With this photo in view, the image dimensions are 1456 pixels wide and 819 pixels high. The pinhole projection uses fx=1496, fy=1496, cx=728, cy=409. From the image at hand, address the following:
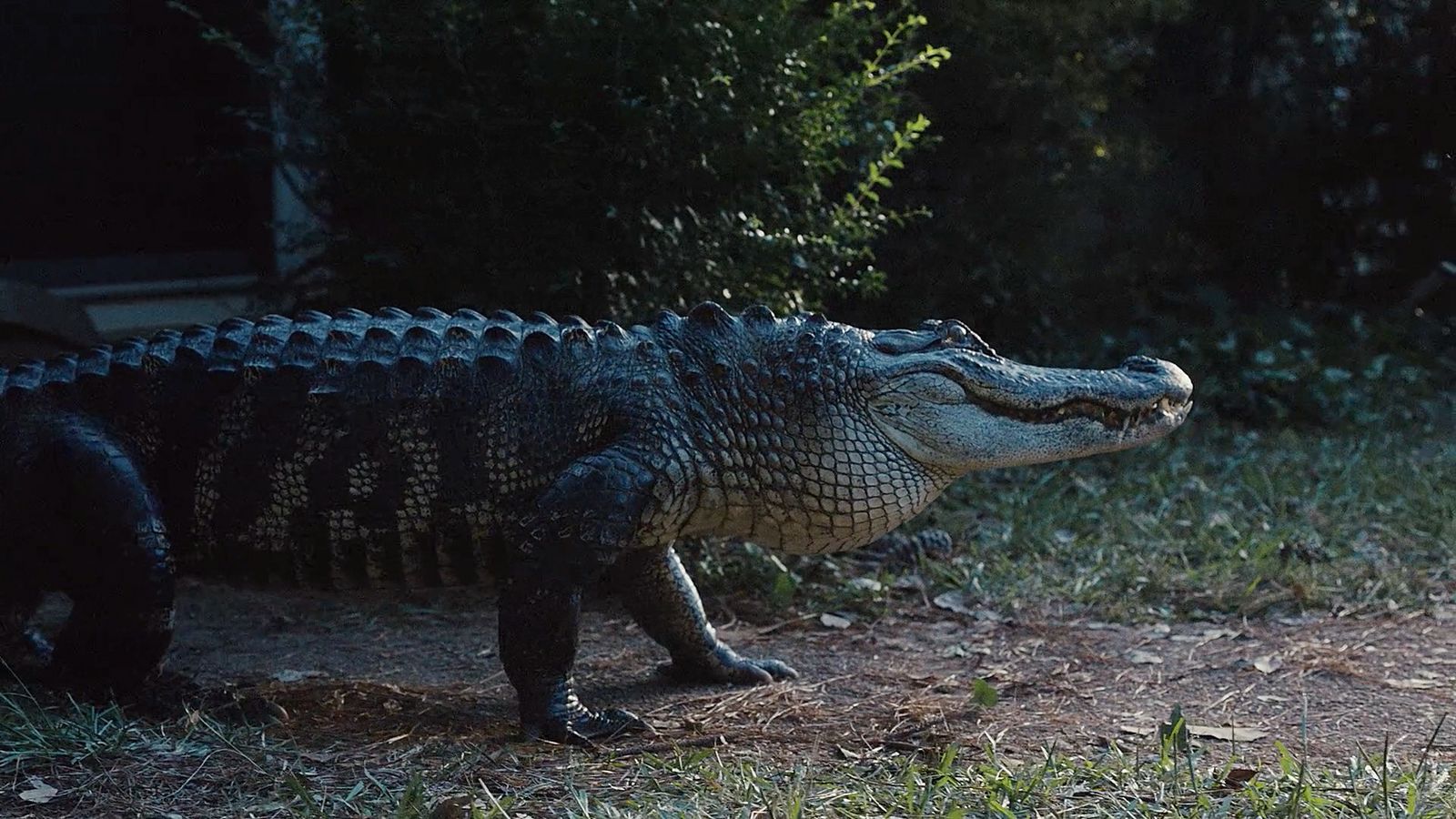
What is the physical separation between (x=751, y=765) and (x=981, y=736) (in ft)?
1.99

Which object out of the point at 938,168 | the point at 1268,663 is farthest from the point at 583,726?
the point at 938,168

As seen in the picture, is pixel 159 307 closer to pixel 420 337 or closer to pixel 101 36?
pixel 101 36

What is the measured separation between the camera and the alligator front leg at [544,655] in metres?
3.39

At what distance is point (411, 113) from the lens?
4926 mm

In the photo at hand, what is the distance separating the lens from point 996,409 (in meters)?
3.57

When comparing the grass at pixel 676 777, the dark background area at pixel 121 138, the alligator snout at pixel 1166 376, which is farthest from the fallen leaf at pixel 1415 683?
the dark background area at pixel 121 138

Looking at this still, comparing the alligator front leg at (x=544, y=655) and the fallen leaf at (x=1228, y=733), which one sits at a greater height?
the alligator front leg at (x=544, y=655)

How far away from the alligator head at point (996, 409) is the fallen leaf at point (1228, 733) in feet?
2.33

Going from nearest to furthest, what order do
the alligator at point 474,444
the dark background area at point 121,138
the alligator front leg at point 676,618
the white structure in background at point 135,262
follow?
the alligator at point 474,444 < the alligator front leg at point 676,618 < the white structure in background at point 135,262 < the dark background area at point 121,138

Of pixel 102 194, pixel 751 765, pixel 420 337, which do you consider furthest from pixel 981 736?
pixel 102 194

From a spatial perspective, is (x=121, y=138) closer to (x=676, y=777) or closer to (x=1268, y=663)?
(x=676, y=777)

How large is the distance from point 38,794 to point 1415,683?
133 inches

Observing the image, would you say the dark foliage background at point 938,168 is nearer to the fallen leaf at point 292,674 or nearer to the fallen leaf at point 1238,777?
the fallen leaf at point 292,674

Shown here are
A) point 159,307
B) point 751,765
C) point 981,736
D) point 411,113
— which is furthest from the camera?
point 159,307
